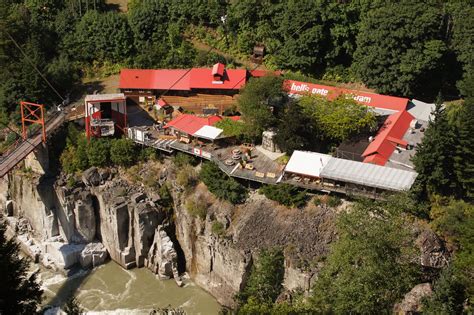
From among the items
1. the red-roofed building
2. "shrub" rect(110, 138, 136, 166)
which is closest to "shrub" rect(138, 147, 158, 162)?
"shrub" rect(110, 138, 136, 166)

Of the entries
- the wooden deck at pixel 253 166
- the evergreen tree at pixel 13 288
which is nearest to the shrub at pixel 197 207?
the wooden deck at pixel 253 166

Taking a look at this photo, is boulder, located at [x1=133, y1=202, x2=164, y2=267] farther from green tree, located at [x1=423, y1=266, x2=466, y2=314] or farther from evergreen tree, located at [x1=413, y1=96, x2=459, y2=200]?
green tree, located at [x1=423, y1=266, x2=466, y2=314]

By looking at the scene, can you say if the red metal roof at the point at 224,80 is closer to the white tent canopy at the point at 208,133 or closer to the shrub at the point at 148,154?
the white tent canopy at the point at 208,133

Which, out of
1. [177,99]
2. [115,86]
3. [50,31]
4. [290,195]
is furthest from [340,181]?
[50,31]

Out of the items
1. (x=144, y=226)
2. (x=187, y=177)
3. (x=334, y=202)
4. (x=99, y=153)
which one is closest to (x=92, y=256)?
(x=144, y=226)

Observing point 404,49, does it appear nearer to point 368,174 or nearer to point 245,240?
point 368,174

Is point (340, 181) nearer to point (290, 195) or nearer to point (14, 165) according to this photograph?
point (290, 195)
